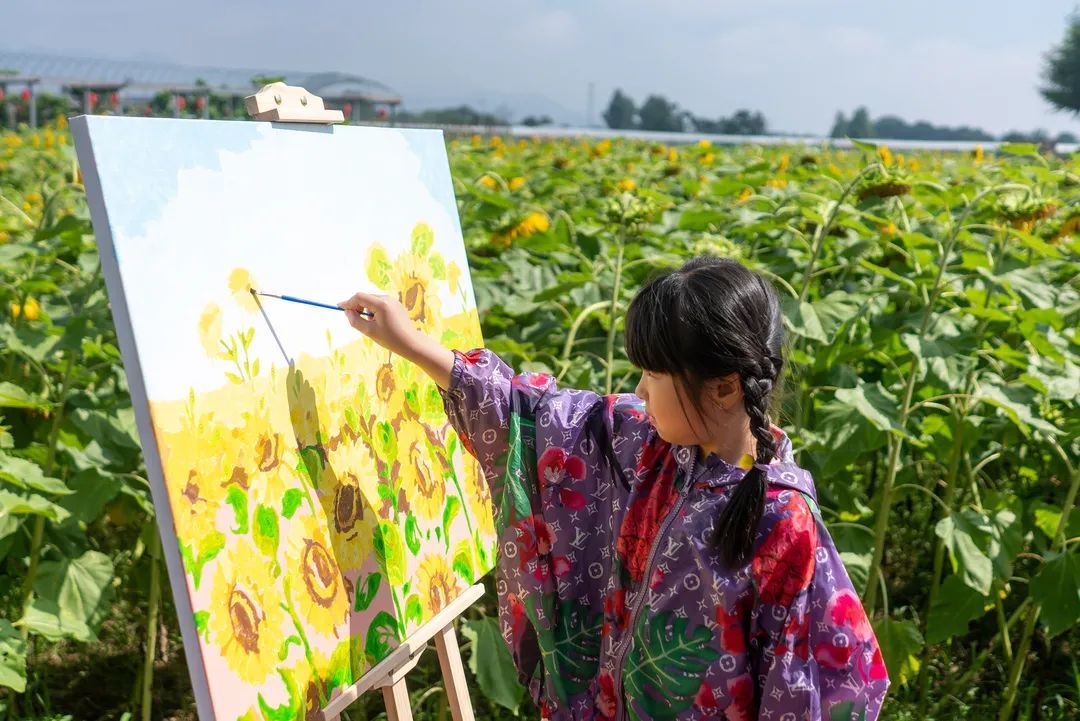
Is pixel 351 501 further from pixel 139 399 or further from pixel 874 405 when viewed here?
pixel 874 405

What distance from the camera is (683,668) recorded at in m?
1.14

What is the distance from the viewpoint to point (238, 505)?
1.11 meters

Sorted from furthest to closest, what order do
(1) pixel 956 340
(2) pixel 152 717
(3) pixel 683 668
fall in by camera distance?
(2) pixel 152 717 < (1) pixel 956 340 < (3) pixel 683 668

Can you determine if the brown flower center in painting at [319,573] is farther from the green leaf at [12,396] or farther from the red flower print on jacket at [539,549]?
the green leaf at [12,396]

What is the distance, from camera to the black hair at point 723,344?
3.51 ft

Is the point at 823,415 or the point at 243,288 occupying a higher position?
the point at 243,288

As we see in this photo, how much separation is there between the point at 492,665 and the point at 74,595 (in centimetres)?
69

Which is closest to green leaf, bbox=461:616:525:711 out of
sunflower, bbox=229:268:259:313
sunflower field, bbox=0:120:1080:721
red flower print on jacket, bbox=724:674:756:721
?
sunflower field, bbox=0:120:1080:721

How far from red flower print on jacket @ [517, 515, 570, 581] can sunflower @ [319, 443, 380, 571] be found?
18 centimetres

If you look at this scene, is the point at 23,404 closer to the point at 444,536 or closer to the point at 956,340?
the point at 444,536

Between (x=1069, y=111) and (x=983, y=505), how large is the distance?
40992mm

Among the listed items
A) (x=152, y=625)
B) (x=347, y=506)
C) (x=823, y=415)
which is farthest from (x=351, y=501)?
(x=823, y=415)

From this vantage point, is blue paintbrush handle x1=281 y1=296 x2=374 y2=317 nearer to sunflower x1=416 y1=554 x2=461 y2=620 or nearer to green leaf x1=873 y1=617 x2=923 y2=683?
sunflower x1=416 y1=554 x2=461 y2=620

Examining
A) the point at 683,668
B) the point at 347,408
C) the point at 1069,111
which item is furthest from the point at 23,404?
the point at 1069,111
